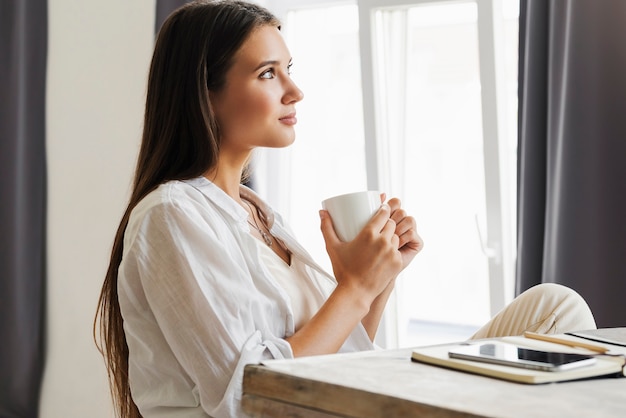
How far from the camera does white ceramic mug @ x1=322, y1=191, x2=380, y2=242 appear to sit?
141cm

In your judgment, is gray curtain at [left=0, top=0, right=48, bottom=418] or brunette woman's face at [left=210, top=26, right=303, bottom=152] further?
gray curtain at [left=0, top=0, right=48, bottom=418]

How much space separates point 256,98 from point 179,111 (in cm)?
15

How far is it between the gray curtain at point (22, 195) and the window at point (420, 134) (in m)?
1.04

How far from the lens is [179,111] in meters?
1.54

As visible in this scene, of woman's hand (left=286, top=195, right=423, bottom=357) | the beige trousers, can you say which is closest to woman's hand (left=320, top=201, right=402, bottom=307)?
woman's hand (left=286, top=195, right=423, bottom=357)

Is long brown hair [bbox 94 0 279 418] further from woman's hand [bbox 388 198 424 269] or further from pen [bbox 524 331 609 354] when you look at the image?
pen [bbox 524 331 609 354]

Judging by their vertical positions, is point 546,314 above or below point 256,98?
below

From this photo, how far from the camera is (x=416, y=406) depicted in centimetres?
64

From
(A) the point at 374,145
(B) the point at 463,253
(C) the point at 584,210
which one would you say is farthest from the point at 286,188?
(C) the point at 584,210

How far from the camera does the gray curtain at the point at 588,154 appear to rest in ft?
7.09

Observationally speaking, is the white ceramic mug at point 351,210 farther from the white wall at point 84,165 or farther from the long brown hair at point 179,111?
the white wall at point 84,165

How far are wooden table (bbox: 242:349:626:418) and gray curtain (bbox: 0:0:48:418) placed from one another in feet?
→ 9.23

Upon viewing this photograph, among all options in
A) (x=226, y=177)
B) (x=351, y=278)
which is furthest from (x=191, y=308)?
(x=226, y=177)

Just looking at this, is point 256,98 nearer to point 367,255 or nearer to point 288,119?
point 288,119
